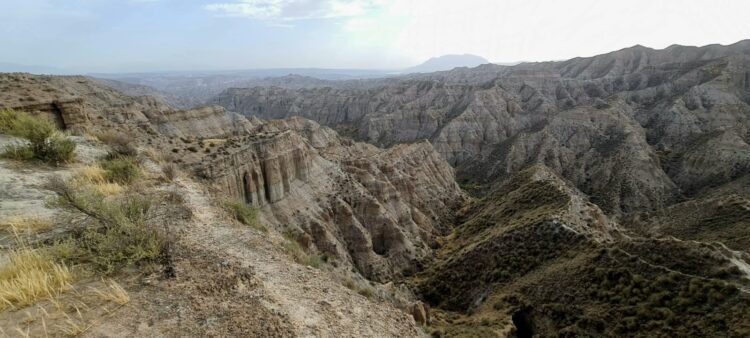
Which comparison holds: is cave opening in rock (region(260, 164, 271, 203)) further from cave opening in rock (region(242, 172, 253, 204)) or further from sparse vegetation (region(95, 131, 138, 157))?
sparse vegetation (region(95, 131, 138, 157))

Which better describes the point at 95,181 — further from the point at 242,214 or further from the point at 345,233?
the point at 345,233

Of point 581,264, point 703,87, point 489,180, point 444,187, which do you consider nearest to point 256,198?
point 581,264

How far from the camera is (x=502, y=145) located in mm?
A: 88875

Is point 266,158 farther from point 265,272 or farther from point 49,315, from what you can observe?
point 49,315

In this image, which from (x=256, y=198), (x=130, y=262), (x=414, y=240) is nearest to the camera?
(x=130, y=262)

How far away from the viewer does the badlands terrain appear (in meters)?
6.61

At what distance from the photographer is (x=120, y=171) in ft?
38.6

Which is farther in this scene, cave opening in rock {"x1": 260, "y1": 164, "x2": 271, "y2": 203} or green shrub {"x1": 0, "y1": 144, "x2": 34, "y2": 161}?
cave opening in rock {"x1": 260, "y1": 164, "x2": 271, "y2": 203}

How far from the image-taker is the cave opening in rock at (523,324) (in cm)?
2022

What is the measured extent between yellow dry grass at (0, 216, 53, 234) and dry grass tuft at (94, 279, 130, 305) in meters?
2.73

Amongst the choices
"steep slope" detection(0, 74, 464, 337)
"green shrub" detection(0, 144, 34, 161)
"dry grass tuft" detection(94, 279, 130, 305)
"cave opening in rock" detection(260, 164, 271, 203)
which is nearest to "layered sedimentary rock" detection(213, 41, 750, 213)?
"steep slope" detection(0, 74, 464, 337)

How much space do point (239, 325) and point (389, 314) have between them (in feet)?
12.7

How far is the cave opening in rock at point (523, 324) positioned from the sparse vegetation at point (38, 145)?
1989 centimetres

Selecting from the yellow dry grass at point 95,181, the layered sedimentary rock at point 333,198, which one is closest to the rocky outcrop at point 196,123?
the layered sedimentary rock at point 333,198
